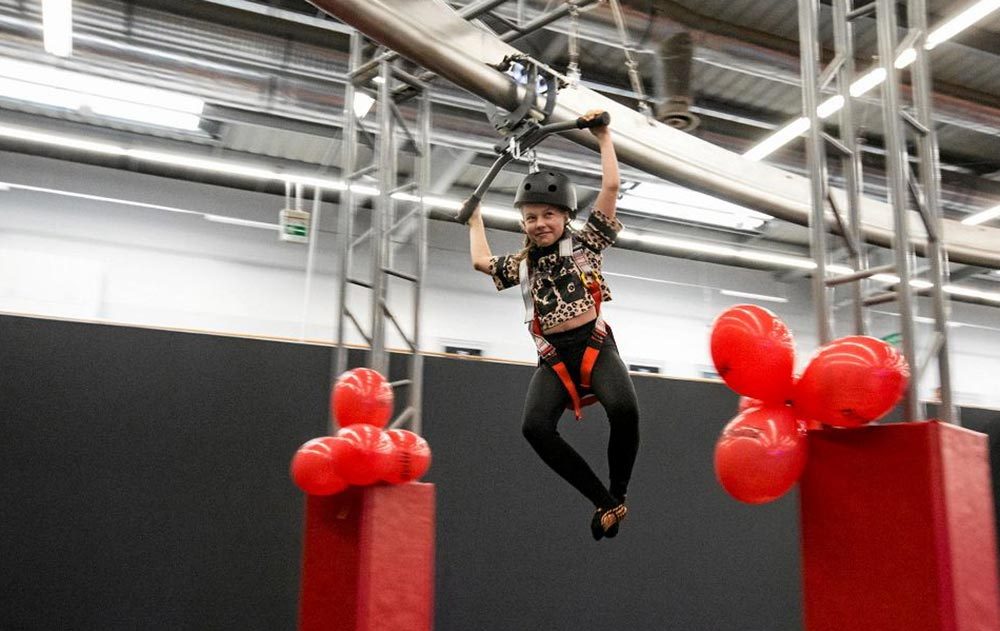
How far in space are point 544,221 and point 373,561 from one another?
2.29m

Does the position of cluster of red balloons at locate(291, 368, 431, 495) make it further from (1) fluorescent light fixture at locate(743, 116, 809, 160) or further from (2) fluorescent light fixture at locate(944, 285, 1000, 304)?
(2) fluorescent light fixture at locate(944, 285, 1000, 304)

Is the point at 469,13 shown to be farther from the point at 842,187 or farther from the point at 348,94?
the point at 842,187

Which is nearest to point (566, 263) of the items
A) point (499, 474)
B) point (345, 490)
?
point (345, 490)

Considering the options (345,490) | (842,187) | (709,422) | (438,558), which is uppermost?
(842,187)

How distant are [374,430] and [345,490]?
539 mm

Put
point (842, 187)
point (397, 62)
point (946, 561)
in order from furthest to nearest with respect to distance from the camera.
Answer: point (842, 187) < point (397, 62) < point (946, 561)

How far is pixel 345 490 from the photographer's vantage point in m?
4.99

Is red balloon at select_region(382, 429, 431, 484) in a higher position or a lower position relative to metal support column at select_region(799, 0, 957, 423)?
lower

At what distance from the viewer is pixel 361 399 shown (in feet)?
15.5

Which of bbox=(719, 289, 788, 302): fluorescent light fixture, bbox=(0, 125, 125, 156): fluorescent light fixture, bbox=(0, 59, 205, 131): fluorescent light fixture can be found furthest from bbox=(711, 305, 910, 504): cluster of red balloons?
bbox=(719, 289, 788, 302): fluorescent light fixture

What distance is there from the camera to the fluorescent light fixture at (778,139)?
24.4ft

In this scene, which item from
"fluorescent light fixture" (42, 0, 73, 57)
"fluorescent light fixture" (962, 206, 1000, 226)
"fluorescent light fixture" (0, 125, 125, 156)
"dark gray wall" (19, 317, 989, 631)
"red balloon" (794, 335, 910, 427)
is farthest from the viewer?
"fluorescent light fixture" (962, 206, 1000, 226)

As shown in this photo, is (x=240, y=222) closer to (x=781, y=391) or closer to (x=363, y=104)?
(x=363, y=104)

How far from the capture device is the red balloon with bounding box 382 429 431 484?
15.3 ft
